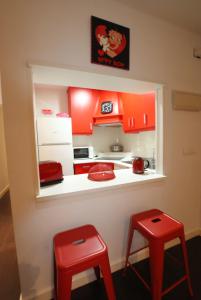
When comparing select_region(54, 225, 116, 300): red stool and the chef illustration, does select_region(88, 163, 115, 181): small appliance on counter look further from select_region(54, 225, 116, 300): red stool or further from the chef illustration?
the chef illustration

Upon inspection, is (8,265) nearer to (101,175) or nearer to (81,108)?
(101,175)

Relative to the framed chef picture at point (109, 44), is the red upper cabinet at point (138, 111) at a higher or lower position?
lower

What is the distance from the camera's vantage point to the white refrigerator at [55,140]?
7.74 feet

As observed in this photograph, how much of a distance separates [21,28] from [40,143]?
63.4 inches

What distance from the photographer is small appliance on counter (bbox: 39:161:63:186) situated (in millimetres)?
1252

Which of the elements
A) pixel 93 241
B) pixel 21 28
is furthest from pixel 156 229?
pixel 21 28

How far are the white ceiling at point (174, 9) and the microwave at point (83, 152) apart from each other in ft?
7.45

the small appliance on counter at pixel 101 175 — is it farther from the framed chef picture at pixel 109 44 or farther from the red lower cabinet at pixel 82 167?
the red lower cabinet at pixel 82 167

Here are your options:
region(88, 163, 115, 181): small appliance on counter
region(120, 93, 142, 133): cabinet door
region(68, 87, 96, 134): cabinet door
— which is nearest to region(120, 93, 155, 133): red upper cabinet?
region(120, 93, 142, 133): cabinet door

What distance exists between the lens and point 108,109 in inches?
111

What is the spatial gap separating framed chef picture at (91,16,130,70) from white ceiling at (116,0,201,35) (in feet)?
0.75

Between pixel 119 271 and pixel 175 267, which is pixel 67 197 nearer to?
pixel 119 271

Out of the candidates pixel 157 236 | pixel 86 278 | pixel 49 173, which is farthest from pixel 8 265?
pixel 157 236

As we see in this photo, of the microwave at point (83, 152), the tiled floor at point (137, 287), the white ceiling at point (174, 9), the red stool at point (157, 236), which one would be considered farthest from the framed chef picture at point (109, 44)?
the microwave at point (83, 152)
